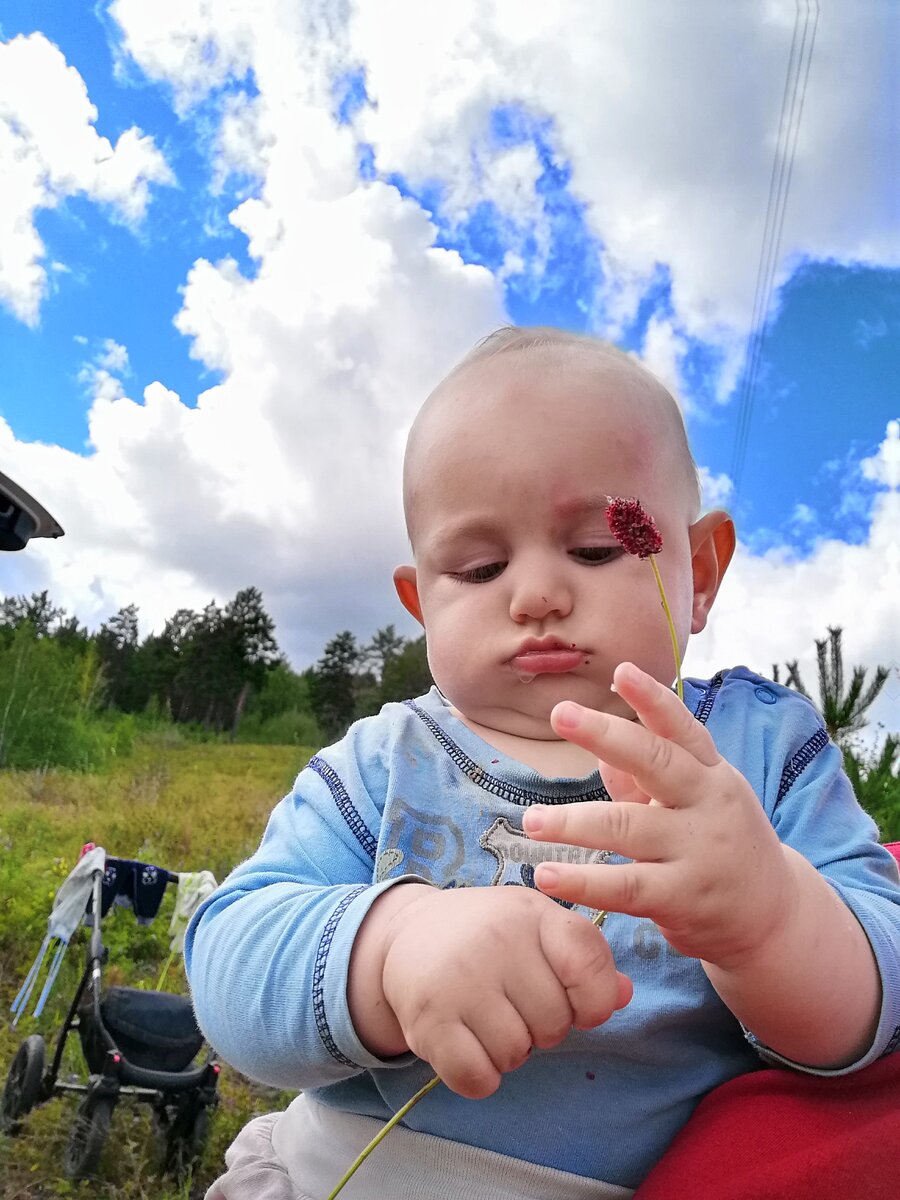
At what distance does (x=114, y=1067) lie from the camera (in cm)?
263

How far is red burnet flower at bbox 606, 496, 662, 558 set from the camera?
2.93 feet

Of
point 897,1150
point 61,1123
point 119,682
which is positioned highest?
point 119,682

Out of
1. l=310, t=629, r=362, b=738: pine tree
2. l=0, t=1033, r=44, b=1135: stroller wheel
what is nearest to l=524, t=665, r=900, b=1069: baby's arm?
l=0, t=1033, r=44, b=1135: stroller wheel

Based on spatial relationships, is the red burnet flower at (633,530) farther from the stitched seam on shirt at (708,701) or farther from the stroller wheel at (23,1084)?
the stroller wheel at (23,1084)

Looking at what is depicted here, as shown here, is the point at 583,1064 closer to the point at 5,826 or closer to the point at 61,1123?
the point at 61,1123

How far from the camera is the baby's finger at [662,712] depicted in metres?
0.69

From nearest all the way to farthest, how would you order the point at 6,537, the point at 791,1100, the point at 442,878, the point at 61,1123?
the point at 791,1100 → the point at 442,878 → the point at 6,537 → the point at 61,1123

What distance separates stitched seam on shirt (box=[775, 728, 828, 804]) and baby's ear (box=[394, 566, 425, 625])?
0.56 m

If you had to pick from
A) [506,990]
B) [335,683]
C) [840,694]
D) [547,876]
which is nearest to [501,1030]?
[506,990]

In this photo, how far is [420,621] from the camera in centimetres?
144

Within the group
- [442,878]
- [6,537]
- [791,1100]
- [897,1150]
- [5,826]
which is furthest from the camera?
[5,826]

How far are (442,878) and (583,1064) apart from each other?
251 mm

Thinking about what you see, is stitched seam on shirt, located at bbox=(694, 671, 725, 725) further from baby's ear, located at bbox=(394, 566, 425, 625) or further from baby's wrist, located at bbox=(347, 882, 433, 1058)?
baby's wrist, located at bbox=(347, 882, 433, 1058)

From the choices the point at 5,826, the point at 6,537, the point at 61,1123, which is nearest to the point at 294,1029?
the point at 6,537
